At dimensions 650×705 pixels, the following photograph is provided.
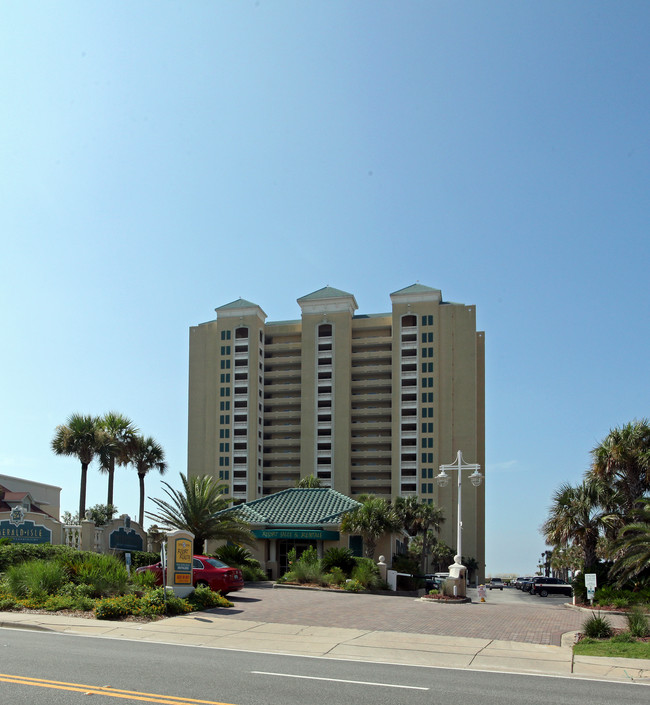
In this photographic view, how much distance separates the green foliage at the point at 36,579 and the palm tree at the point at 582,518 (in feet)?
70.7

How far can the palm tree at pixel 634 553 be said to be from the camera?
24.8m

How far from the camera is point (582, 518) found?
3228 centimetres

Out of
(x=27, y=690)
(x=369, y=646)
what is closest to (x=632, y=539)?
(x=369, y=646)

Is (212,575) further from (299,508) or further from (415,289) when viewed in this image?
(415,289)

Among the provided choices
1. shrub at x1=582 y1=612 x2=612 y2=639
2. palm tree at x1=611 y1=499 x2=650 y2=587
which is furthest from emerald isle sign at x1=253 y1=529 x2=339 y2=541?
shrub at x1=582 y1=612 x2=612 y2=639

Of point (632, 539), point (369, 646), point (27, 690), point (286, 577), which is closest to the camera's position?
point (27, 690)

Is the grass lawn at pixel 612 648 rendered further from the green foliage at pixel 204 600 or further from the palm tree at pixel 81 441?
the palm tree at pixel 81 441

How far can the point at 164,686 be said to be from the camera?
10.3 meters

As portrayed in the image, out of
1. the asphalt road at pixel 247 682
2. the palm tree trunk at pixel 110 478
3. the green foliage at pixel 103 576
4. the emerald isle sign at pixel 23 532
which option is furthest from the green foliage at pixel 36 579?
the palm tree trunk at pixel 110 478

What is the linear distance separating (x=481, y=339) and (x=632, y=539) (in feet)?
290

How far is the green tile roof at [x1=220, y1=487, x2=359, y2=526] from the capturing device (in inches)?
1698

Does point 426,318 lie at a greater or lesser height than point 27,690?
greater

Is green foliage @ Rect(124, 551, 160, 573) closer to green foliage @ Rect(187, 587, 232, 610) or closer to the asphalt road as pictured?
green foliage @ Rect(187, 587, 232, 610)

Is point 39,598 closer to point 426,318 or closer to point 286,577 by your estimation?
point 286,577
